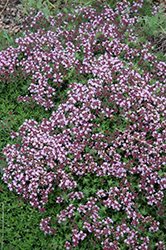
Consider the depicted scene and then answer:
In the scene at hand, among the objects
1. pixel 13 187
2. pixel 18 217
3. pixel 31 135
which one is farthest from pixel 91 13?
pixel 18 217

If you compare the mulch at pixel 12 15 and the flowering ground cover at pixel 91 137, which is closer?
the flowering ground cover at pixel 91 137

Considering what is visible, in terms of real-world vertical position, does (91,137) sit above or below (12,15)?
below

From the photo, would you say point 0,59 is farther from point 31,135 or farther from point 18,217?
point 18,217

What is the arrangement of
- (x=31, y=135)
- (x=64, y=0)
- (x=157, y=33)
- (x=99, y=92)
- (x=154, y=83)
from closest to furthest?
(x=31, y=135), (x=99, y=92), (x=154, y=83), (x=157, y=33), (x=64, y=0)

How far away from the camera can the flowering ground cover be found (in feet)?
15.7

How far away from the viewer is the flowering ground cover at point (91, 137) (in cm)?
478

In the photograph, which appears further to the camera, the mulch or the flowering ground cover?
the mulch

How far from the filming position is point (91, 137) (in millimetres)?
5418

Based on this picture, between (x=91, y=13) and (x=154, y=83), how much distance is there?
9.70ft

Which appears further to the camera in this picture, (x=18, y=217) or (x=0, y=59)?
(x=0, y=59)

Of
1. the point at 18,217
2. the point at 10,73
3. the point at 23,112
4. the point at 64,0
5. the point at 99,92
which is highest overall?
the point at 64,0

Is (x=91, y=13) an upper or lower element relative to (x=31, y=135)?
upper

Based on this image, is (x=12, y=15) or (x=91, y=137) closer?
(x=91, y=137)

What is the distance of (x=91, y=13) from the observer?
7469mm
